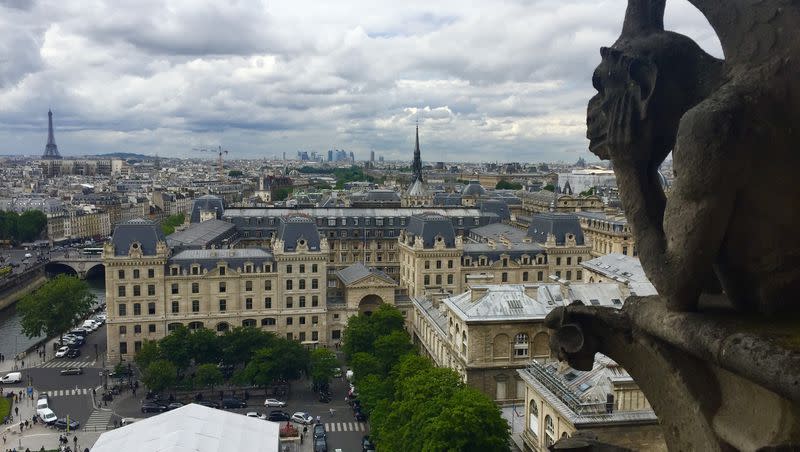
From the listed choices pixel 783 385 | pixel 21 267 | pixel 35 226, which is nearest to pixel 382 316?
pixel 783 385

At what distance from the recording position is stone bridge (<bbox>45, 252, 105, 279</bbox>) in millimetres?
127000

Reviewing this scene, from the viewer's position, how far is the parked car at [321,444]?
1916 inches

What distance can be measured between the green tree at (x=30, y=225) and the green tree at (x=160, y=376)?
11822 cm

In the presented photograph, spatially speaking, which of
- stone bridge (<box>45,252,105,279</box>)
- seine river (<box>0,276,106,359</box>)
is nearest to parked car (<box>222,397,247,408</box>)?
seine river (<box>0,276,106,359</box>)

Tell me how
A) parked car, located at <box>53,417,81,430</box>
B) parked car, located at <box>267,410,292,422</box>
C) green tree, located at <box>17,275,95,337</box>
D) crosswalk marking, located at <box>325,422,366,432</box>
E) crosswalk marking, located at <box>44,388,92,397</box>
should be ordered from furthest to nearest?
green tree, located at <box>17,275,95,337</box>, crosswalk marking, located at <box>44,388,92,397</box>, parked car, located at <box>267,410,292,422</box>, parked car, located at <box>53,417,81,430</box>, crosswalk marking, located at <box>325,422,366,432</box>

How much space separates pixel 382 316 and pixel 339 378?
8.67 m

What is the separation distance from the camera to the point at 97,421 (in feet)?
182

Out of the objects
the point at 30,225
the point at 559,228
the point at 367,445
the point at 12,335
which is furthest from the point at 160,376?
the point at 30,225

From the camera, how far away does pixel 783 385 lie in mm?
6008

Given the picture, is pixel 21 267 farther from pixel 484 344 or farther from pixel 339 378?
pixel 484 344

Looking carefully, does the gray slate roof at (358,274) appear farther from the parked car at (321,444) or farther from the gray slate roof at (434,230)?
the parked car at (321,444)

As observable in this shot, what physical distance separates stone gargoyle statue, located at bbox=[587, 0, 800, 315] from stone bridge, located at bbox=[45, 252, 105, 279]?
440ft

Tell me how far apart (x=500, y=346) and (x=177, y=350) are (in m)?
32.0

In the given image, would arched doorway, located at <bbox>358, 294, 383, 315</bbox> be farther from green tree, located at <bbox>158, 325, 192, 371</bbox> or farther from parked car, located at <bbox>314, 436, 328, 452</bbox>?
parked car, located at <bbox>314, 436, 328, 452</bbox>
